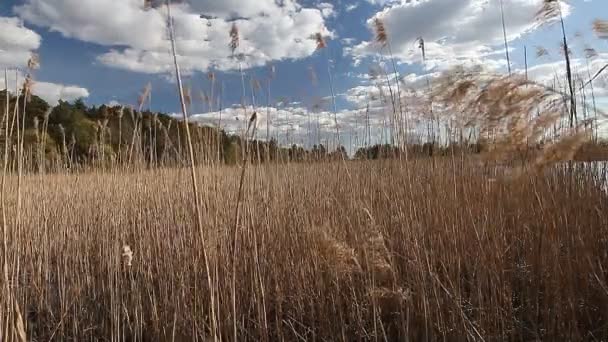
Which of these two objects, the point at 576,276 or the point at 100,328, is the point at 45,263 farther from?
the point at 576,276

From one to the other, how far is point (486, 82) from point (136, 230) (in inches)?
94.8

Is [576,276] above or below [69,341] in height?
above

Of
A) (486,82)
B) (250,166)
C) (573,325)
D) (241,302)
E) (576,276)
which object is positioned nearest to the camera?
(486,82)

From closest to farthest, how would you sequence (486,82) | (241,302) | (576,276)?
(486,82)
(576,276)
(241,302)

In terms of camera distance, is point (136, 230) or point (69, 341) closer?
point (69, 341)

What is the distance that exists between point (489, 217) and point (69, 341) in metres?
2.24

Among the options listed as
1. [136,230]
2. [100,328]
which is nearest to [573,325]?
[100,328]

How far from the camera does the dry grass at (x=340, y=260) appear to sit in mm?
1814

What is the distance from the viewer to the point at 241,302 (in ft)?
7.16

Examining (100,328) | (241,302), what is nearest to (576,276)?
(241,302)

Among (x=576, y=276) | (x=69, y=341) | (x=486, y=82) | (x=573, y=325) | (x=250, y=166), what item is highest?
(x=486, y=82)

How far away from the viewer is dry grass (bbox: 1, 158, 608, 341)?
5.95 feet

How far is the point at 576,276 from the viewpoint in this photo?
6.08 feet

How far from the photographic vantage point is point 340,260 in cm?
170
